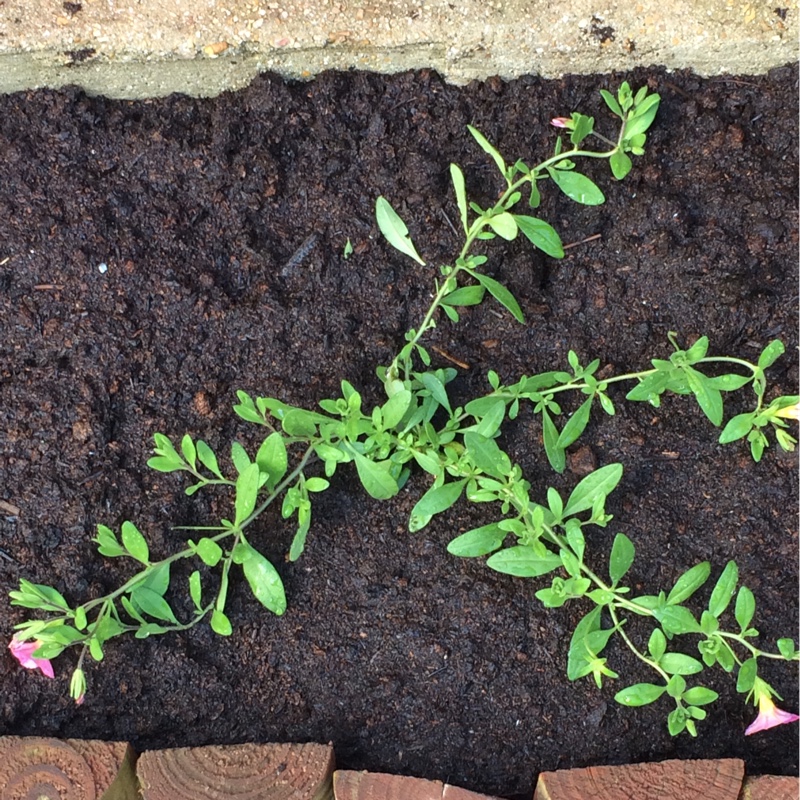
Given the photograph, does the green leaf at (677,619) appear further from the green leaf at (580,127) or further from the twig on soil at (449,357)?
the green leaf at (580,127)

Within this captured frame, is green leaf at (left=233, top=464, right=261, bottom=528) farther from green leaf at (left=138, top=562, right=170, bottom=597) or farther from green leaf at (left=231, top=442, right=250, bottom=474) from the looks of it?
green leaf at (left=138, top=562, right=170, bottom=597)

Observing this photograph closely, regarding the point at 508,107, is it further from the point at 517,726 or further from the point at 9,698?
the point at 9,698

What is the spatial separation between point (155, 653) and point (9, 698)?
26 cm

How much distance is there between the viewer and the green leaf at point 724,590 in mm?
1298

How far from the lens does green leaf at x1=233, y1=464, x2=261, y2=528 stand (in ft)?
4.26

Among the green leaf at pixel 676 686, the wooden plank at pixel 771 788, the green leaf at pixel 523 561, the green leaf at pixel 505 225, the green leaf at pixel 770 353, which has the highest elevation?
the green leaf at pixel 505 225

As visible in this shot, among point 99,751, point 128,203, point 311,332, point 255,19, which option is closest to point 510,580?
point 311,332

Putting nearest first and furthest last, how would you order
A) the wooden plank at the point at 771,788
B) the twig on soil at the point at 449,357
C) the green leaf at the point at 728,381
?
the wooden plank at the point at 771,788
the green leaf at the point at 728,381
the twig on soil at the point at 449,357

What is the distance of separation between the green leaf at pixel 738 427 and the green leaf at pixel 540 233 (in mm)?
420

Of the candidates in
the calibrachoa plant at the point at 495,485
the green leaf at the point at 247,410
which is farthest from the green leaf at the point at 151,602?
the green leaf at the point at 247,410

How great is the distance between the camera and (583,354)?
1469 millimetres

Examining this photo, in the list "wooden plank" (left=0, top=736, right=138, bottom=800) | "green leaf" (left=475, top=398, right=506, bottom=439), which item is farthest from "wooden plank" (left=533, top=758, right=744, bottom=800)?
"wooden plank" (left=0, top=736, right=138, bottom=800)

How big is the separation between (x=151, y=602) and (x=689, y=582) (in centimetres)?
92

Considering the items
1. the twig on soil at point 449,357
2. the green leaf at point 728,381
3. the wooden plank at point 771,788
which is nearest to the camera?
the wooden plank at point 771,788
